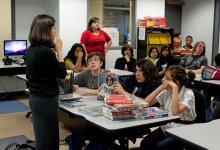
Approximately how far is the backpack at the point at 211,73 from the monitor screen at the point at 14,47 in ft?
11.5

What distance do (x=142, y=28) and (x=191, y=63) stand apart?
2427mm

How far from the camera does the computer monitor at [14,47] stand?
20.1 ft

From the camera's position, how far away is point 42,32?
2.51m

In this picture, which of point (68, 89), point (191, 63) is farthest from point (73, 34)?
point (68, 89)

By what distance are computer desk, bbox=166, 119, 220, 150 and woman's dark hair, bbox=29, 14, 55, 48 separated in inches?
46.0

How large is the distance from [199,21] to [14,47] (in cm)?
500

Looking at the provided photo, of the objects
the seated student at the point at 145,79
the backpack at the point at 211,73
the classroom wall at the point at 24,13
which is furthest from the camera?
the classroom wall at the point at 24,13

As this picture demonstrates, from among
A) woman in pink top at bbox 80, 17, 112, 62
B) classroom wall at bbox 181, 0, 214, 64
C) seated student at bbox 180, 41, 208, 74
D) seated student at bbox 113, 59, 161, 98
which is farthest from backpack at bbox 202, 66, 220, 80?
classroom wall at bbox 181, 0, 214, 64

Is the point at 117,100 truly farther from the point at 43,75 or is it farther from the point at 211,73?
the point at 211,73

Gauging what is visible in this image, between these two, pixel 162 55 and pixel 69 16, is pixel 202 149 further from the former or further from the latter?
pixel 69 16

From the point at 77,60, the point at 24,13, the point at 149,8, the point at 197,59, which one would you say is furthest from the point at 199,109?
the point at 149,8

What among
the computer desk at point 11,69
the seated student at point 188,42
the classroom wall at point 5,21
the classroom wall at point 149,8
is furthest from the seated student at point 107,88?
the seated student at point 188,42

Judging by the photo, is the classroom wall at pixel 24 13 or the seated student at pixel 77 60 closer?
the seated student at pixel 77 60

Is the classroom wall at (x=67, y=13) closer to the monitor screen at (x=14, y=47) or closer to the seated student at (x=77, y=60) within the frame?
the monitor screen at (x=14, y=47)
